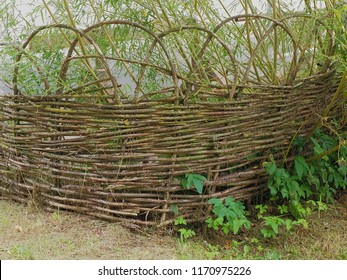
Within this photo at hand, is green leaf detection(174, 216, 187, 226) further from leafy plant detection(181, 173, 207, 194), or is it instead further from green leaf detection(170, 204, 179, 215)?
leafy plant detection(181, 173, 207, 194)

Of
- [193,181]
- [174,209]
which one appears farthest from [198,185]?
[174,209]

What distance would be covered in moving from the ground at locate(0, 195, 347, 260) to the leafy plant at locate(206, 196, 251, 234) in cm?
11

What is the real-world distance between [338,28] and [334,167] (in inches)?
40.8

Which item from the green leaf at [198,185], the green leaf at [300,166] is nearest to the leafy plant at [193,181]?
the green leaf at [198,185]

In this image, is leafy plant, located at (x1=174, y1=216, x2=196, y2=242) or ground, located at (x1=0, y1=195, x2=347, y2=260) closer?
ground, located at (x1=0, y1=195, x2=347, y2=260)

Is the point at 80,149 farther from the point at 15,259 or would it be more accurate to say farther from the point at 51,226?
Answer: the point at 15,259

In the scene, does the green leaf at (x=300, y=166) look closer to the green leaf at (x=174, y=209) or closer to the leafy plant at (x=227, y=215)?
the leafy plant at (x=227, y=215)

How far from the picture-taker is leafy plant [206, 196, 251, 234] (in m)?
2.91

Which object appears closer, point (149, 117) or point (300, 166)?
point (149, 117)

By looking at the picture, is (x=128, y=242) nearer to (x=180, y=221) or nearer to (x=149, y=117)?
(x=180, y=221)

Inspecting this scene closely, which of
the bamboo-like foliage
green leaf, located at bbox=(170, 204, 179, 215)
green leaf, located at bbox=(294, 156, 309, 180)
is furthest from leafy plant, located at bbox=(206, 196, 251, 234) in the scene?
green leaf, located at bbox=(294, 156, 309, 180)

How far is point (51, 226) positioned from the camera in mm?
3010

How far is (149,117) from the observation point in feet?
9.34

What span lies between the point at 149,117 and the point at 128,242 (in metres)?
0.66
